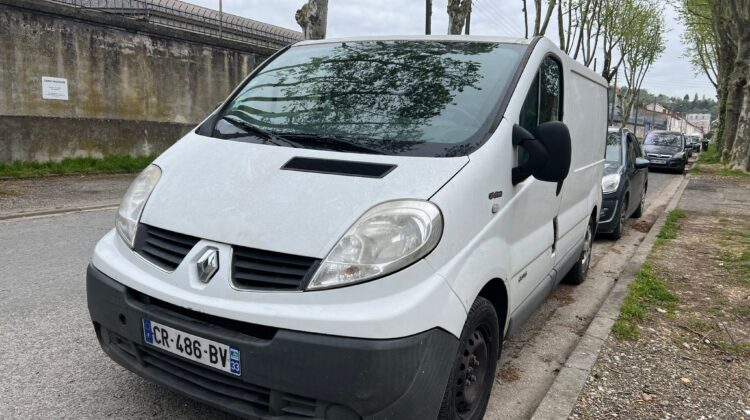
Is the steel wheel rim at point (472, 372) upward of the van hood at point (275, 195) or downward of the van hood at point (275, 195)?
downward

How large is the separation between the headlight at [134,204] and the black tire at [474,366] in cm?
151

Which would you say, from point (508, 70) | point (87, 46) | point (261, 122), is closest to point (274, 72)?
point (261, 122)

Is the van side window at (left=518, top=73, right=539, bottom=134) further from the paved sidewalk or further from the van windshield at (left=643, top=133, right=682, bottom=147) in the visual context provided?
the van windshield at (left=643, top=133, right=682, bottom=147)

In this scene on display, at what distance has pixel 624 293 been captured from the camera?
4781mm

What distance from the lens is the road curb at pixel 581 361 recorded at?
2848 millimetres

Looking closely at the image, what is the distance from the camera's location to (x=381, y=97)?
2.85m

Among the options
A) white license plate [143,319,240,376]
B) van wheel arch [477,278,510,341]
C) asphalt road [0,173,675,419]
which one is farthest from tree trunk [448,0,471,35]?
white license plate [143,319,240,376]

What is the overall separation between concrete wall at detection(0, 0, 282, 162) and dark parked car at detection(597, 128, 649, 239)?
10.6 m

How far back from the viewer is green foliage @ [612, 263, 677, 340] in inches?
154

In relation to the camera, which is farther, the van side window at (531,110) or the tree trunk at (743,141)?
the tree trunk at (743,141)

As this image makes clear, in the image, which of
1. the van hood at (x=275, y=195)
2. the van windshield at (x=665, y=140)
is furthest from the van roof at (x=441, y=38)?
the van windshield at (x=665, y=140)

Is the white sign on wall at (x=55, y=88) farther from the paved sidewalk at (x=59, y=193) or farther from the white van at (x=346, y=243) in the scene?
the white van at (x=346, y=243)

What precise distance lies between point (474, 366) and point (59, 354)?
2.43 meters

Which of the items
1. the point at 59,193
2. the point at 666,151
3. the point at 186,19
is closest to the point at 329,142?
the point at 59,193
